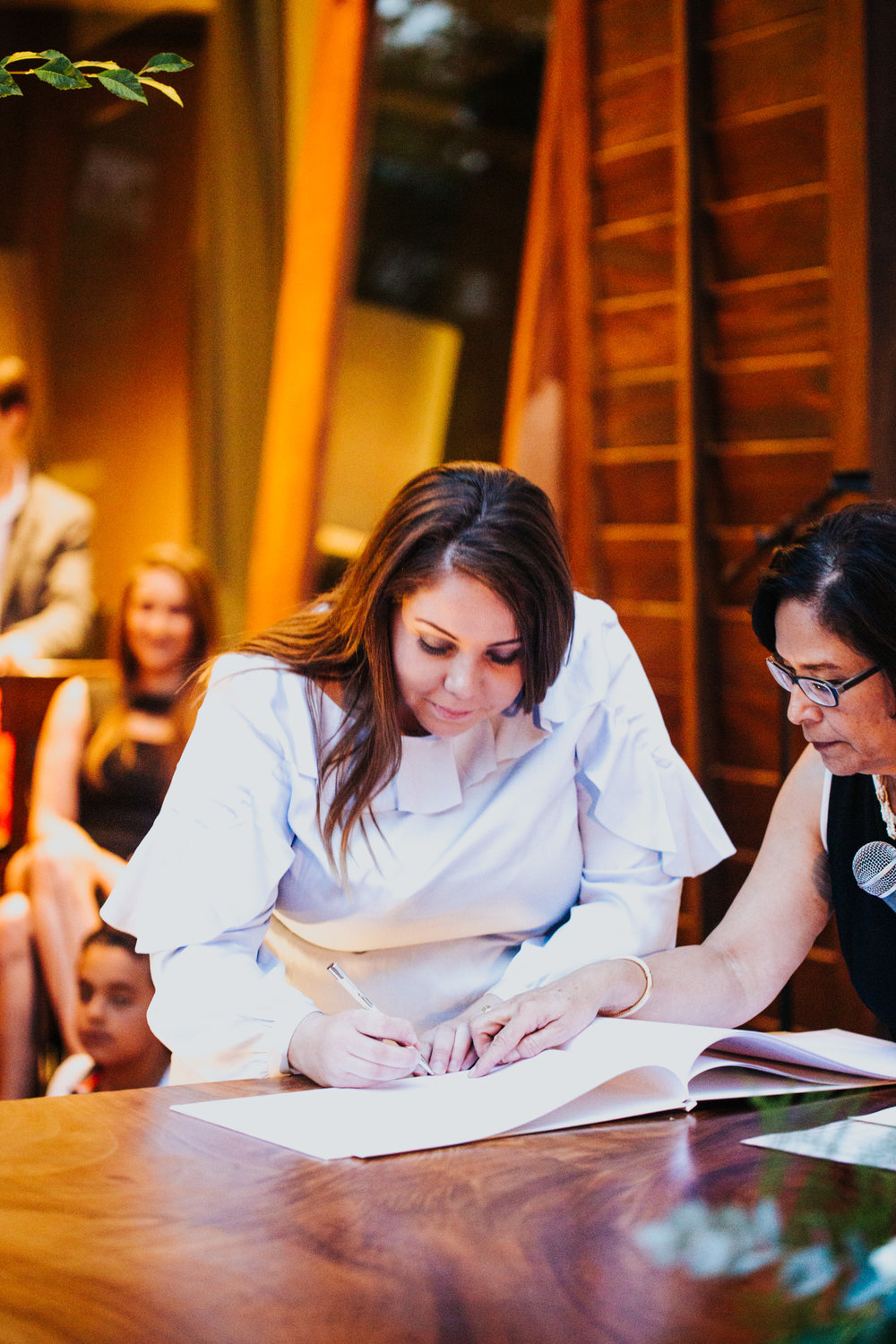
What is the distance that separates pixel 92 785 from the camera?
3.54 metres

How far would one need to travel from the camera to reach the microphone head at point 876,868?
156cm

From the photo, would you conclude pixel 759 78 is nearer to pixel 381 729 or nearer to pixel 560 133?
pixel 560 133

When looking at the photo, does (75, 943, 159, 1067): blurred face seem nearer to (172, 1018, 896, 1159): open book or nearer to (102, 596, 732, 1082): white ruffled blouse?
(102, 596, 732, 1082): white ruffled blouse

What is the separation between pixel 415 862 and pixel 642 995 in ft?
1.11

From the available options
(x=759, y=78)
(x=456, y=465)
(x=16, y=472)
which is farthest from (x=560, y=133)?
(x=456, y=465)

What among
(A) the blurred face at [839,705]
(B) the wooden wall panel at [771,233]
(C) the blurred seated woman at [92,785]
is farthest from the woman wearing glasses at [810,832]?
(B) the wooden wall panel at [771,233]

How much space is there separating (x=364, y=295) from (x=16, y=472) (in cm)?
176

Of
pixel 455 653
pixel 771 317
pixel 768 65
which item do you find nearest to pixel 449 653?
pixel 455 653

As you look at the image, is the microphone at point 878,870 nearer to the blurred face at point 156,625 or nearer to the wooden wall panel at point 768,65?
the blurred face at point 156,625

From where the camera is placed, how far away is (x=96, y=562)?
4.36m

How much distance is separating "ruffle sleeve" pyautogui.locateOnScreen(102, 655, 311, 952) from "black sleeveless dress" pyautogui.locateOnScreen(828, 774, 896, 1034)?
0.63 m

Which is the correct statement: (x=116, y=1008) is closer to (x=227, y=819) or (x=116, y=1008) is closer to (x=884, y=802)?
(x=227, y=819)

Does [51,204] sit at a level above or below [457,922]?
above

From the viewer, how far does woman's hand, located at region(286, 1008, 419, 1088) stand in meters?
1.32
